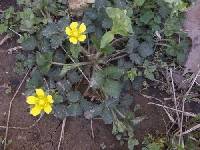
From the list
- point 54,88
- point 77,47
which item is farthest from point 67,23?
point 54,88

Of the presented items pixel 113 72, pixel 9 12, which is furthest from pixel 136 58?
pixel 9 12

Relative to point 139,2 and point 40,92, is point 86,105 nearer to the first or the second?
point 40,92

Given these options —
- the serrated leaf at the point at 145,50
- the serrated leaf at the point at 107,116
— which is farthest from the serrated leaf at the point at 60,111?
→ the serrated leaf at the point at 145,50

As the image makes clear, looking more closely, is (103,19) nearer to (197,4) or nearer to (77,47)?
(77,47)

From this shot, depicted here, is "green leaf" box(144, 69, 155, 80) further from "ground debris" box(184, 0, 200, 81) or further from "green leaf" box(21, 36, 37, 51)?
"green leaf" box(21, 36, 37, 51)

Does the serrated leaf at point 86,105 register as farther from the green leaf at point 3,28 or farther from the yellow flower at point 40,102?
the green leaf at point 3,28

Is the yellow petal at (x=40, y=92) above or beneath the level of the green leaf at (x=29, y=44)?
beneath

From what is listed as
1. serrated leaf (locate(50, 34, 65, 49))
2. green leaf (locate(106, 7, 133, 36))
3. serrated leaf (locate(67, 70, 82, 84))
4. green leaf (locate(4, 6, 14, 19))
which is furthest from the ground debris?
green leaf (locate(4, 6, 14, 19))
